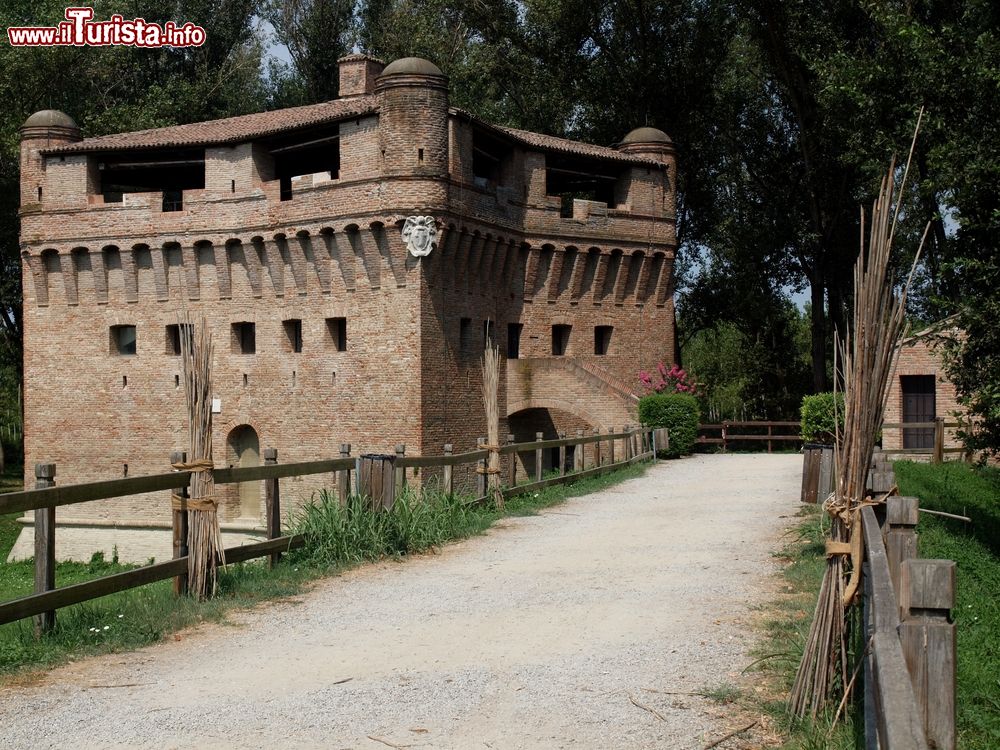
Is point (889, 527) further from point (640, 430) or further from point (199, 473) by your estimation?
point (640, 430)

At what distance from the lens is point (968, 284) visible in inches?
576

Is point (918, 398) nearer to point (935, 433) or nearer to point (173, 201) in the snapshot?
point (935, 433)

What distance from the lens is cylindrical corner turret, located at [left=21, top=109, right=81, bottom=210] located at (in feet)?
99.8

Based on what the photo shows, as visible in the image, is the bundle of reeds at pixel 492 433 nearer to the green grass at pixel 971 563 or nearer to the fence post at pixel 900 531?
the green grass at pixel 971 563


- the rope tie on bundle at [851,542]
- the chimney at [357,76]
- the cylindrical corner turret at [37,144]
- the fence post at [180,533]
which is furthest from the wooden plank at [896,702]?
the cylindrical corner turret at [37,144]

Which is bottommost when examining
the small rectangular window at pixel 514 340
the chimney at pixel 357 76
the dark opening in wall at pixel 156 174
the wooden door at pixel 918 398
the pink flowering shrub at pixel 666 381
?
the wooden door at pixel 918 398

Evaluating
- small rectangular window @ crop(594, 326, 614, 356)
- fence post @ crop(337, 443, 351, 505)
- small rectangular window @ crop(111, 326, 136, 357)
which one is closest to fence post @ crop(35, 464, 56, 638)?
fence post @ crop(337, 443, 351, 505)

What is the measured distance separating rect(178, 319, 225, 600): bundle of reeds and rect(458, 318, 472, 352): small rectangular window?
18.9m

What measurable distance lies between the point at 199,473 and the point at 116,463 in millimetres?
23280

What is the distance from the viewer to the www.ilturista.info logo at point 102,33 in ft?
109

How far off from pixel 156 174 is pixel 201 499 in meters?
26.0

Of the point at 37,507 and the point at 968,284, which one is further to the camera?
the point at 968,284

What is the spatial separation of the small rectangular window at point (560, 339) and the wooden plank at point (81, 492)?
22.8 m

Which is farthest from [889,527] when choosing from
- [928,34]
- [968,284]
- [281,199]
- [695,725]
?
[281,199]
